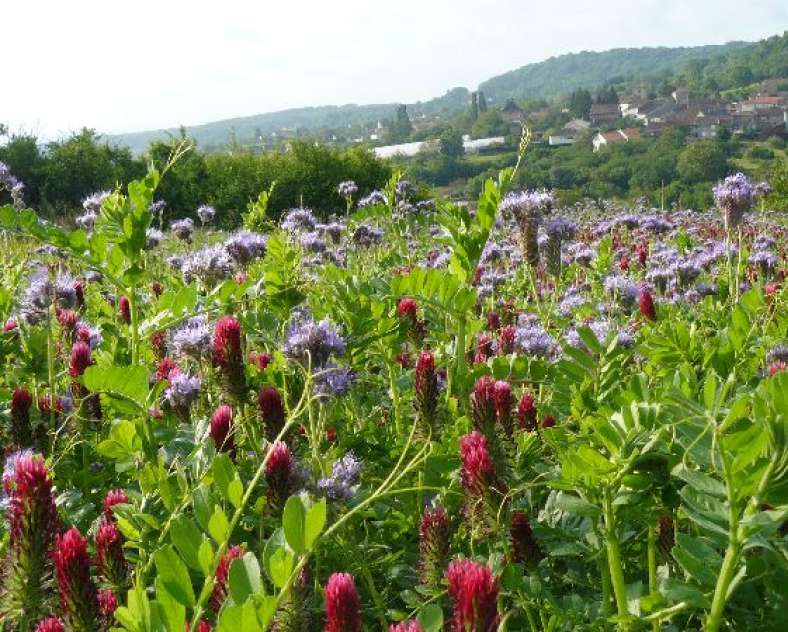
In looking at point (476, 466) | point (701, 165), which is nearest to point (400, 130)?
point (701, 165)

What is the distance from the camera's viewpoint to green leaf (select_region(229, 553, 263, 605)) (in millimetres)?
1187

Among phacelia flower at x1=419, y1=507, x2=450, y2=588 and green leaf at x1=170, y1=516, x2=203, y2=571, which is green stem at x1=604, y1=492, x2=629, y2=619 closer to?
phacelia flower at x1=419, y1=507, x2=450, y2=588

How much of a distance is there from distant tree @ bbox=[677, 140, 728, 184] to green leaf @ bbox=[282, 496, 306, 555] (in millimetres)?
69046

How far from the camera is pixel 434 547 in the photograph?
185cm

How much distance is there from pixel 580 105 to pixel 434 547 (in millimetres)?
172701

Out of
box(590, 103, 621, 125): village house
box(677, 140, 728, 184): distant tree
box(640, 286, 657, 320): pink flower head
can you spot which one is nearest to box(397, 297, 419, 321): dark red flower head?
box(640, 286, 657, 320): pink flower head

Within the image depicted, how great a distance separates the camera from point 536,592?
1.71m

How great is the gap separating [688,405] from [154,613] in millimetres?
823

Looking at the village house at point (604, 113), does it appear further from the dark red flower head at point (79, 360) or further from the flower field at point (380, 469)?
the dark red flower head at point (79, 360)

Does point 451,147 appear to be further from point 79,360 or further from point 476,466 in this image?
point 476,466

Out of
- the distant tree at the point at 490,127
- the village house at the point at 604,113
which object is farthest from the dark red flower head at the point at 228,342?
the distant tree at the point at 490,127

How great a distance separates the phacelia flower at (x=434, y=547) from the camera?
6.06ft

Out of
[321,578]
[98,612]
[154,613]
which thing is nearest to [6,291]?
[321,578]

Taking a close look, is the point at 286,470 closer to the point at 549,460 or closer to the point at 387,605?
the point at 387,605
